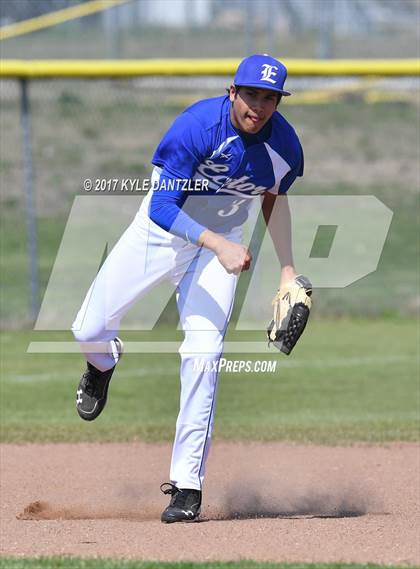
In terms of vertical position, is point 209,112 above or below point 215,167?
above

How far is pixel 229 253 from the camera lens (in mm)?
5324

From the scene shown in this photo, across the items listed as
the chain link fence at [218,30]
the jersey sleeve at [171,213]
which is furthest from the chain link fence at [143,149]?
the jersey sleeve at [171,213]

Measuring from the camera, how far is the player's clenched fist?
17.4 ft

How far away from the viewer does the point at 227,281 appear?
19.2 feet

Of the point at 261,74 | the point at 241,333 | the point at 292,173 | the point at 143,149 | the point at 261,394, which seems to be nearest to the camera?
the point at 261,74

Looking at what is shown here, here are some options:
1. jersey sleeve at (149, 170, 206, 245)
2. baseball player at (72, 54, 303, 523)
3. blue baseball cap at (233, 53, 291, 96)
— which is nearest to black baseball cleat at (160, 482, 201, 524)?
baseball player at (72, 54, 303, 523)

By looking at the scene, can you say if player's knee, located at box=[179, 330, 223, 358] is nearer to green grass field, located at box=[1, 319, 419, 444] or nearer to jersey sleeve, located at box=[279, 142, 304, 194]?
jersey sleeve, located at box=[279, 142, 304, 194]

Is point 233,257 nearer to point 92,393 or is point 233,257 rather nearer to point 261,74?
point 261,74

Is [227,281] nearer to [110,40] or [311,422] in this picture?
[311,422]

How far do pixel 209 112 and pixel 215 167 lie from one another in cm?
28

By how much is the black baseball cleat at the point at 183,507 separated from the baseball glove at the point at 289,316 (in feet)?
2.84

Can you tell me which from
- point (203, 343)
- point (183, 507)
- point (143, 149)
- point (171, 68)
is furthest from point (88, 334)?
point (143, 149)

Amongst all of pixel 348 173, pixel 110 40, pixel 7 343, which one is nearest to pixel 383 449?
pixel 7 343

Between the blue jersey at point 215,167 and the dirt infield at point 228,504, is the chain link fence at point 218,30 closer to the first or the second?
the dirt infield at point 228,504
